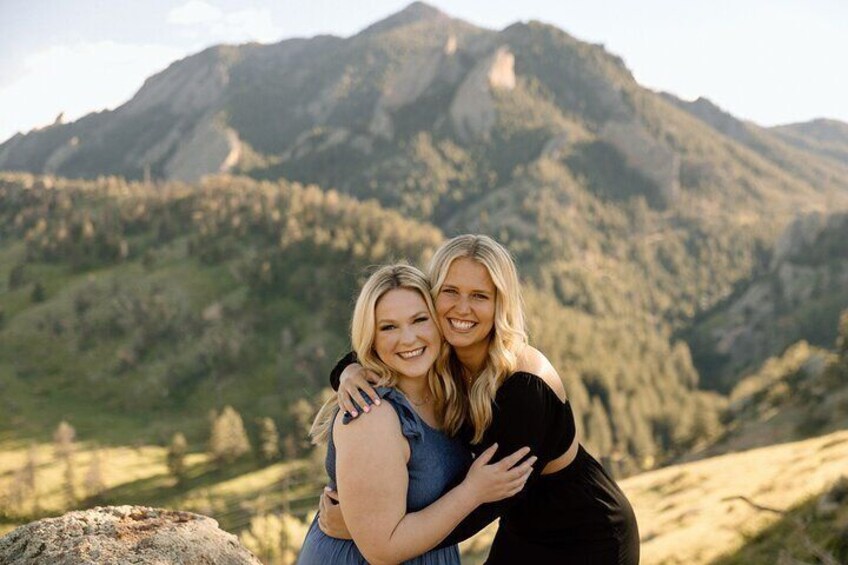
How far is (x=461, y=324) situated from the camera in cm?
564

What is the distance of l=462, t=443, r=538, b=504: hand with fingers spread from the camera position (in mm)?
4949

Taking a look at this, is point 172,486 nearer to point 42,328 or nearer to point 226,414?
point 226,414

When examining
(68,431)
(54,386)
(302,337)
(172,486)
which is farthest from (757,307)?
(54,386)

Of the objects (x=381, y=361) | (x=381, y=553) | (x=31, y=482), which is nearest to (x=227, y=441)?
(x=31, y=482)

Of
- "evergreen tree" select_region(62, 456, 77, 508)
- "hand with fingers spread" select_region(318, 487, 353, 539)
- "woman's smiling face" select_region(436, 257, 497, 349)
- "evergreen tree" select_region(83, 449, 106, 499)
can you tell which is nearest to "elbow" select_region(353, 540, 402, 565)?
"hand with fingers spread" select_region(318, 487, 353, 539)

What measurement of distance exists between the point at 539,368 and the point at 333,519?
220 centimetres

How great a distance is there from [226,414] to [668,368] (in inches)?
4204

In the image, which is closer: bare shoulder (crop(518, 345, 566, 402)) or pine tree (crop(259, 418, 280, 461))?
bare shoulder (crop(518, 345, 566, 402))

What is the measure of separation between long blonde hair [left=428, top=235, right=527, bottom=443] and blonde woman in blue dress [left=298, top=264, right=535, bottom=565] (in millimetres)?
244

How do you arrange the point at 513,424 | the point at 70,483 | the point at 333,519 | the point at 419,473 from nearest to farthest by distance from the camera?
the point at 419,473 < the point at 513,424 < the point at 333,519 < the point at 70,483

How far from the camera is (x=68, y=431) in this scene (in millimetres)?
118875

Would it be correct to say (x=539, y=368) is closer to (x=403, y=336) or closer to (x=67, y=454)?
(x=403, y=336)

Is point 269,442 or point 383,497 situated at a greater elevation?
point 383,497

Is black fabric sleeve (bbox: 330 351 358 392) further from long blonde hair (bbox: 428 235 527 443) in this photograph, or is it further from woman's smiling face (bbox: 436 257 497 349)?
woman's smiling face (bbox: 436 257 497 349)
